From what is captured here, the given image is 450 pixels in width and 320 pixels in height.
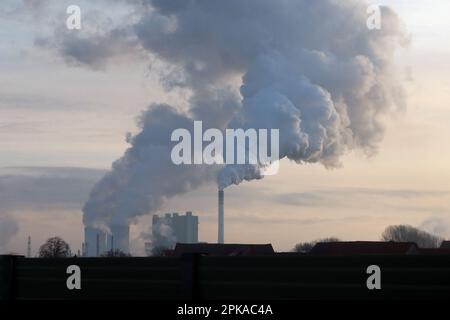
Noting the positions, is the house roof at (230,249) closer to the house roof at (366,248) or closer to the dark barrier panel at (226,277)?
the house roof at (366,248)

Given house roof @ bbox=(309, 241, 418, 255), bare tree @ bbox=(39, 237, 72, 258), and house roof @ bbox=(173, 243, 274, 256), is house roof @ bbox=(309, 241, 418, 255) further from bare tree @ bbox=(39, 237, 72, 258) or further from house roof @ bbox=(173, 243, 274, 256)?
bare tree @ bbox=(39, 237, 72, 258)

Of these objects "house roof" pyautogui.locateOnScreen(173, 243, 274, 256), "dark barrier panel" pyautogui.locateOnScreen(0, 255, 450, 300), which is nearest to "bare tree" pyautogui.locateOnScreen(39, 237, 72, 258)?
"house roof" pyautogui.locateOnScreen(173, 243, 274, 256)

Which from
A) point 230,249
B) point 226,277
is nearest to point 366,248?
point 230,249

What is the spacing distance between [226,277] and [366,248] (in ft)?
269

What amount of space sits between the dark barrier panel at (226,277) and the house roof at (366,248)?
76173 mm

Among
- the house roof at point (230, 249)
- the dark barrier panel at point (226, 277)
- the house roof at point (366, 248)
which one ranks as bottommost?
the dark barrier panel at point (226, 277)

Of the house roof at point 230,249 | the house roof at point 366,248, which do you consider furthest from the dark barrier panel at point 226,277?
the house roof at point 230,249

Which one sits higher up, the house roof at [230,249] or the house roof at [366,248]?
the house roof at [230,249]

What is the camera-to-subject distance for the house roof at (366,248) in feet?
299

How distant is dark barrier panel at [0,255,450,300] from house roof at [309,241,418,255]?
7617 centimetres

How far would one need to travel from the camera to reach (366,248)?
9356cm

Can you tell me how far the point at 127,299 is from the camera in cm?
1381

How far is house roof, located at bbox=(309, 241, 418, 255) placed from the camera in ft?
299

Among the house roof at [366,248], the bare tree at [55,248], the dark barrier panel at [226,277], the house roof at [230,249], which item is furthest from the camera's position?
the bare tree at [55,248]
